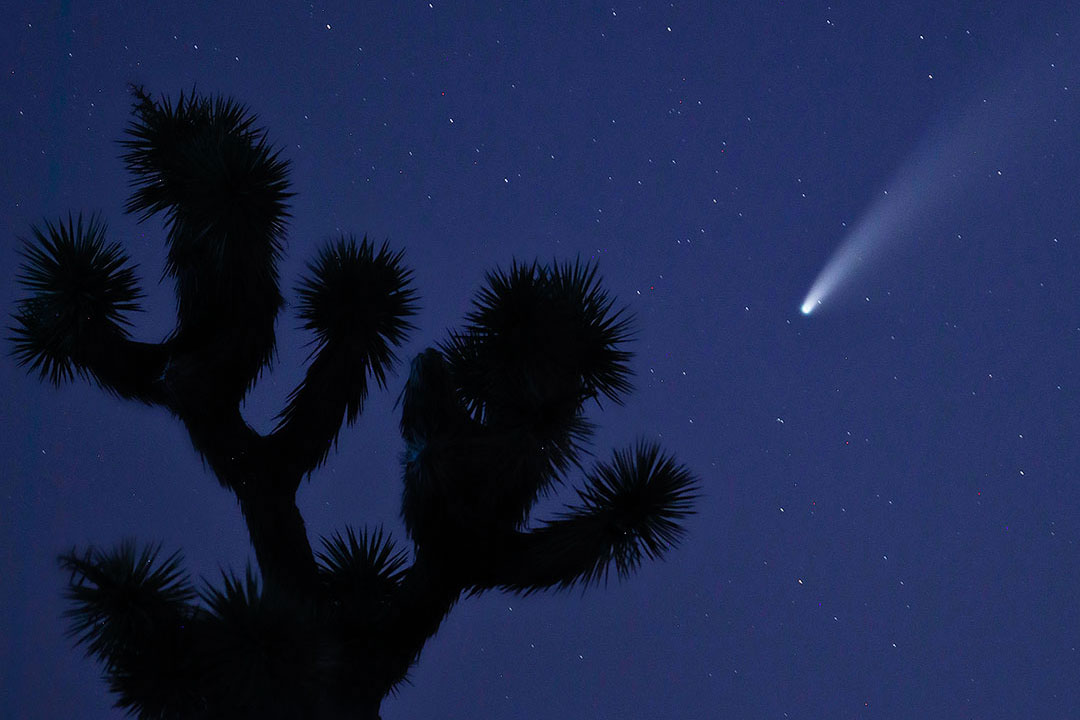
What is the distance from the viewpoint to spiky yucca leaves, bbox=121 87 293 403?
513 cm

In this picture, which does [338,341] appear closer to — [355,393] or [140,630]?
[355,393]

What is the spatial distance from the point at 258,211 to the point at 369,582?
201 centimetres

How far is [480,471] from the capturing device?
4.83 m

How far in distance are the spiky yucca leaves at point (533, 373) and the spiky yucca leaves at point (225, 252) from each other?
1115 mm

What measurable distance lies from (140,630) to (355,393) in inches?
66.0

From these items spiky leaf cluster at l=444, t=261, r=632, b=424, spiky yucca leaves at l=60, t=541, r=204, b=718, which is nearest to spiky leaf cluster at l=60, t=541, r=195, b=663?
spiky yucca leaves at l=60, t=541, r=204, b=718

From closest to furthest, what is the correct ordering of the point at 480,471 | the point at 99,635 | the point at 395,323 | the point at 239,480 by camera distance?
the point at 99,635
the point at 480,471
the point at 239,480
the point at 395,323

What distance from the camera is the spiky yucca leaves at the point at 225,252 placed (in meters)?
5.13

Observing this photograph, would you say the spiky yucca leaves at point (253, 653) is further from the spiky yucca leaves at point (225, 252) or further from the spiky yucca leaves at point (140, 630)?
the spiky yucca leaves at point (225, 252)

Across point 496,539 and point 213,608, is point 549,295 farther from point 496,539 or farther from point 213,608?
point 213,608

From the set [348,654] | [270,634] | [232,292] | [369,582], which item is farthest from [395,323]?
[270,634]

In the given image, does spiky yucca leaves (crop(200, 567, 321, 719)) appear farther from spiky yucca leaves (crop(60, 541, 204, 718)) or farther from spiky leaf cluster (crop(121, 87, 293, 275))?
spiky leaf cluster (crop(121, 87, 293, 275))

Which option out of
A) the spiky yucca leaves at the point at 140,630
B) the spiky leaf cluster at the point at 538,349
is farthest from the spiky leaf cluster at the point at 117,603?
the spiky leaf cluster at the point at 538,349

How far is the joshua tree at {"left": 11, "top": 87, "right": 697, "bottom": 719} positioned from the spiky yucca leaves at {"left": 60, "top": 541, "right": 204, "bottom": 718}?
0.18 metres
